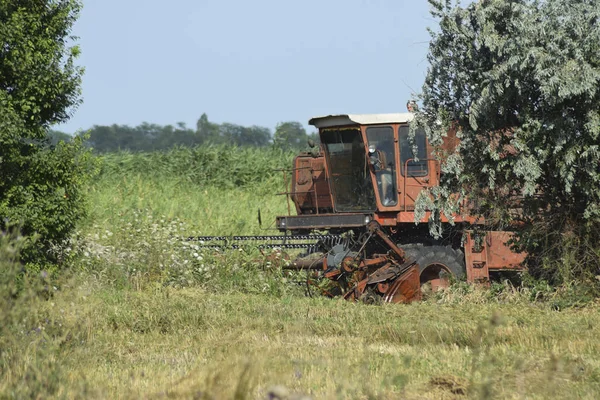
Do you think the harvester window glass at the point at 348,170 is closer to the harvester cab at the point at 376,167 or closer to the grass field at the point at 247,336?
the harvester cab at the point at 376,167

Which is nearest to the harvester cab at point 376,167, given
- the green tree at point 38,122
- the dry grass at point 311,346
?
the dry grass at point 311,346

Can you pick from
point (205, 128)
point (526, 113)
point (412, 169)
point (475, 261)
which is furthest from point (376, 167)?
point (205, 128)

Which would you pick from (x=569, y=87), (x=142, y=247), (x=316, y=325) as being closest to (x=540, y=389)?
(x=316, y=325)

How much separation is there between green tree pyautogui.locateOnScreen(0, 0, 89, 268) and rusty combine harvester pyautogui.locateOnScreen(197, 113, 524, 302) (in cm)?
341

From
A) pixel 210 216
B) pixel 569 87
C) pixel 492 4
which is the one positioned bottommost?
pixel 210 216

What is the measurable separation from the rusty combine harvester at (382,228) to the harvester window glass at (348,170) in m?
0.02

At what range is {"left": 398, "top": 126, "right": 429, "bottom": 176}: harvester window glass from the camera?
13.0m

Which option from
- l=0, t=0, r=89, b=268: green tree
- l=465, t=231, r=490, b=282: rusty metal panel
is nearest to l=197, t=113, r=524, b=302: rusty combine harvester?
l=465, t=231, r=490, b=282: rusty metal panel

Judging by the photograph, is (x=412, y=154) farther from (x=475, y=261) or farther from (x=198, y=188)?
(x=198, y=188)

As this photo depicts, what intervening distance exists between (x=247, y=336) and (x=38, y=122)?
4602mm

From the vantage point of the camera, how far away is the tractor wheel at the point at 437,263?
12.5 meters

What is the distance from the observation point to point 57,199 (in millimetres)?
11031

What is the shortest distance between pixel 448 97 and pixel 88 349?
5790 mm

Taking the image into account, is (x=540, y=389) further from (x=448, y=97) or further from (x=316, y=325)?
(x=448, y=97)
